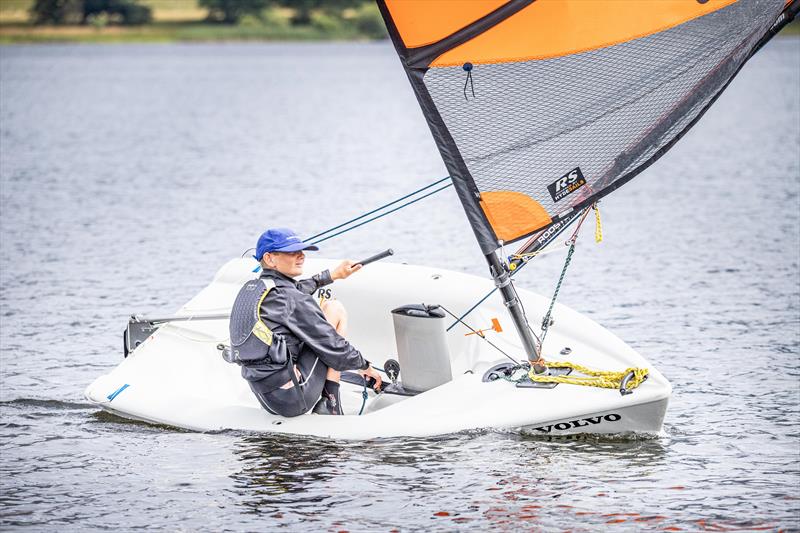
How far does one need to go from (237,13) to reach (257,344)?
260 feet

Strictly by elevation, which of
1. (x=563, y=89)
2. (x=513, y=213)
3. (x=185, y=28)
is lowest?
(x=513, y=213)

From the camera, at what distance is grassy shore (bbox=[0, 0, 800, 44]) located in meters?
81.3

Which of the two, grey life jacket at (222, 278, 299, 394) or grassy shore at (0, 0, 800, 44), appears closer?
grey life jacket at (222, 278, 299, 394)

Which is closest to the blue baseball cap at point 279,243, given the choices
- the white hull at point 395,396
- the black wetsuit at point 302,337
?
the black wetsuit at point 302,337

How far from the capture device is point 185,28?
84688 millimetres

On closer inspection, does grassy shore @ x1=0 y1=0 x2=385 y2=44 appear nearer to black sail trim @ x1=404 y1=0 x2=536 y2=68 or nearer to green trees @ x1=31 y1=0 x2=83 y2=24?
green trees @ x1=31 y1=0 x2=83 y2=24

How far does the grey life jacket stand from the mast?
1.17 meters

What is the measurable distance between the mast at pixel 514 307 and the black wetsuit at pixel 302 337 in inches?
33.0

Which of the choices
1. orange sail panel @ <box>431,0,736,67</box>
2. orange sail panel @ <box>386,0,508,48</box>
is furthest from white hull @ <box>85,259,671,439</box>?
orange sail panel @ <box>386,0,508,48</box>

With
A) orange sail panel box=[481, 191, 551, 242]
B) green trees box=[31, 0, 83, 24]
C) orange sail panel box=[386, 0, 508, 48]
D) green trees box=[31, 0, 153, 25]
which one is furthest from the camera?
green trees box=[31, 0, 153, 25]

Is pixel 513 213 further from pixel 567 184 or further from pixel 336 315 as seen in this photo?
pixel 336 315

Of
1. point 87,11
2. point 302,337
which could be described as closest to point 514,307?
point 302,337

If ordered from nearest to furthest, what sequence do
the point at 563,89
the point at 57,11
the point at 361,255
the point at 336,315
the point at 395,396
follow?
the point at 563,89 < the point at 336,315 < the point at 395,396 < the point at 361,255 < the point at 57,11

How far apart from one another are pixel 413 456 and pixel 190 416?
4.55ft
